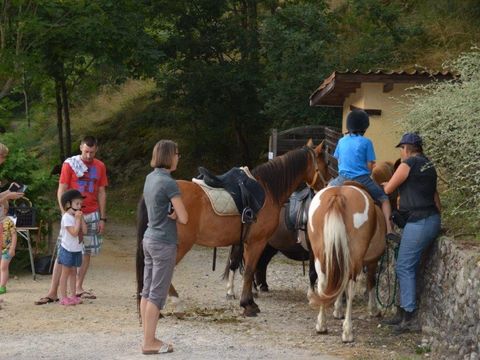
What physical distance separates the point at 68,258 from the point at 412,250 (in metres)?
4.04

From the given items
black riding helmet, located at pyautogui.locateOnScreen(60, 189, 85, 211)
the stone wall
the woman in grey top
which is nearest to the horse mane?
the stone wall

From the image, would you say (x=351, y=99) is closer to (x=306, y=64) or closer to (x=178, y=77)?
(x=306, y=64)

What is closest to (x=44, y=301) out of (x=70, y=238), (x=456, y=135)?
(x=70, y=238)

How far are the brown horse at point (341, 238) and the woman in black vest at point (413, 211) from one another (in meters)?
0.34

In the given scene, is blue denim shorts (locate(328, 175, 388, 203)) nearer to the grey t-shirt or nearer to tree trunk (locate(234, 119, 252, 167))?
the grey t-shirt

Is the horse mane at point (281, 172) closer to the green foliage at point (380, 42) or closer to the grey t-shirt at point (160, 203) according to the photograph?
the grey t-shirt at point (160, 203)

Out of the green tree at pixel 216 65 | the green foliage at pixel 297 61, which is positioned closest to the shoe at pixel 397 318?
the green foliage at pixel 297 61

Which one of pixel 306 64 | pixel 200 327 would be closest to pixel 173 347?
pixel 200 327

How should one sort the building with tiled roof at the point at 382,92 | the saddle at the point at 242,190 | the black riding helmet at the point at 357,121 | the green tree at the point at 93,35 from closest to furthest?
1. the black riding helmet at the point at 357,121
2. the saddle at the point at 242,190
3. the building with tiled roof at the point at 382,92
4. the green tree at the point at 93,35

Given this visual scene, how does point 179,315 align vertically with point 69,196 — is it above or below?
below

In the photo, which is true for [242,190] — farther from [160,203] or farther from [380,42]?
[380,42]

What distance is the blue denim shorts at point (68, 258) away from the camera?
357 inches

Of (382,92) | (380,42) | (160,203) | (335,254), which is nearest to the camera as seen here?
(160,203)

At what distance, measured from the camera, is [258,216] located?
8844mm
